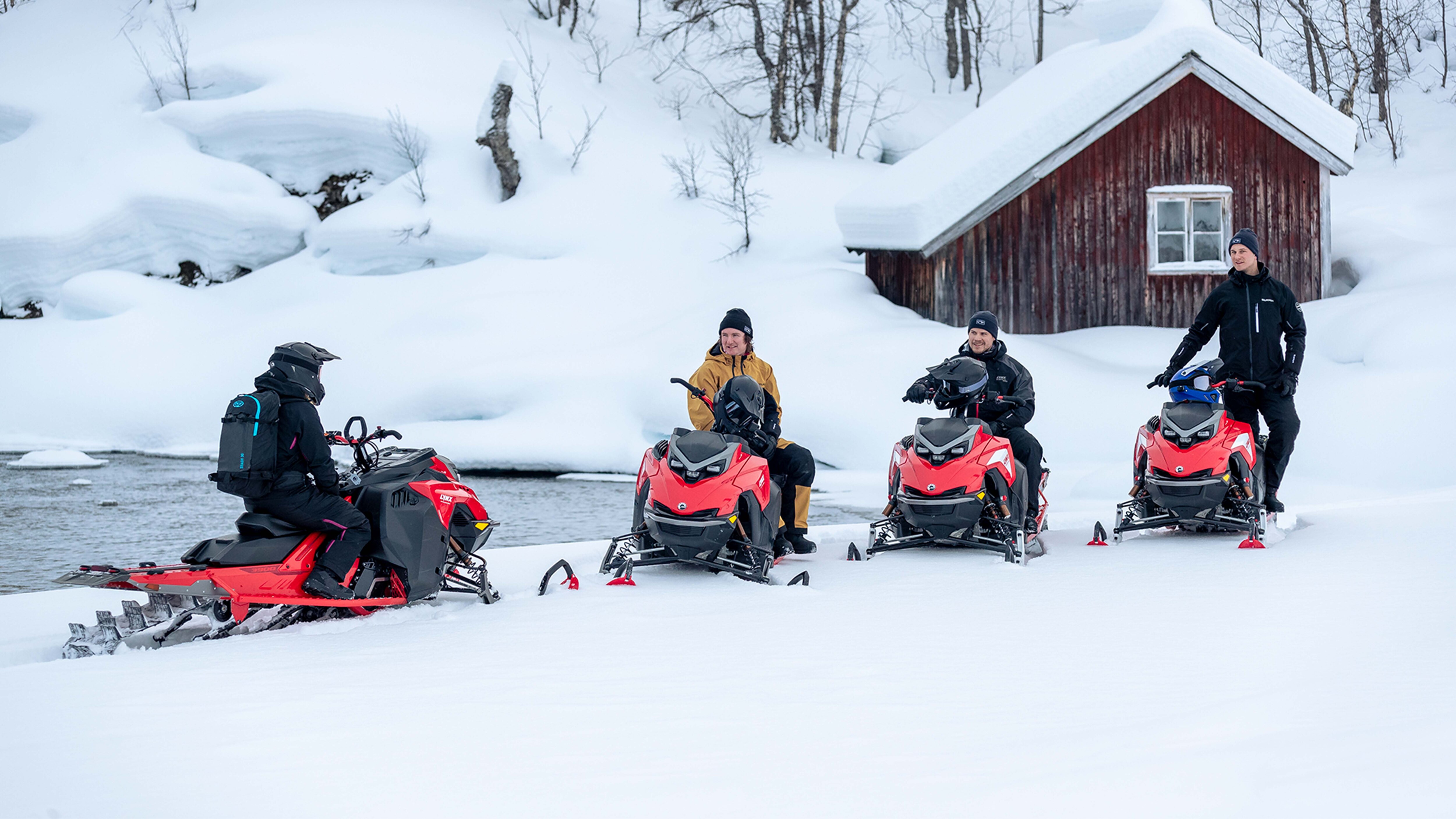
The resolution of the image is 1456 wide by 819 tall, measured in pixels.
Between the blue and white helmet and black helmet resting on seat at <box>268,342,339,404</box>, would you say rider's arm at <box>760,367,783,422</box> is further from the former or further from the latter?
black helmet resting on seat at <box>268,342,339,404</box>

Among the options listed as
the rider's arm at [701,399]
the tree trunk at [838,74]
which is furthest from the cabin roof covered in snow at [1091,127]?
the tree trunk at [838,74]

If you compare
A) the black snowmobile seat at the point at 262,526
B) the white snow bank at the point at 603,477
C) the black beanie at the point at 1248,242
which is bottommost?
the white snow bank at the point at 603,477

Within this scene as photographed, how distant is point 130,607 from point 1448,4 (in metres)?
34.8

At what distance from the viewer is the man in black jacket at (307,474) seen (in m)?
4.71

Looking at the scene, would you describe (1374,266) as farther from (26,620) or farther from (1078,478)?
(26,620)

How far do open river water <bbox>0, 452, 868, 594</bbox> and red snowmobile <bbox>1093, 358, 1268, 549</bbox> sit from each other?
10.0ft

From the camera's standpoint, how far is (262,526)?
4.70 meters

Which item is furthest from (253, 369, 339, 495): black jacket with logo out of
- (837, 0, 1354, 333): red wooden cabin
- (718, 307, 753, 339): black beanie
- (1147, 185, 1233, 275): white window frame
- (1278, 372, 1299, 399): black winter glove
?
(1147, 185, 1233, 275): white window frame

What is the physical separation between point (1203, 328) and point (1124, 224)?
8107 mm

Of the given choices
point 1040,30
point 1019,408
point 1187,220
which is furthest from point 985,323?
point 1040,30

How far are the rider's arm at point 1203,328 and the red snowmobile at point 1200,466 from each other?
3.8 inches

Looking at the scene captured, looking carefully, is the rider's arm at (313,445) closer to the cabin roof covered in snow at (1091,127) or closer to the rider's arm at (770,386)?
the rider's arm at (770,386)

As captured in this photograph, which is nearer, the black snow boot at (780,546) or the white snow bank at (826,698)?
the white snow bank at (826,698)

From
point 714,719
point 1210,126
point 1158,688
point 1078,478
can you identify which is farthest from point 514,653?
point 1210,126
